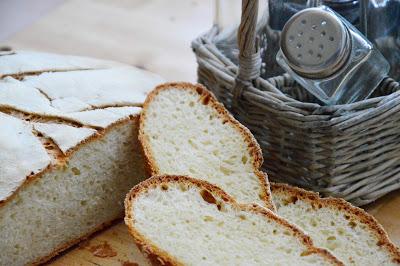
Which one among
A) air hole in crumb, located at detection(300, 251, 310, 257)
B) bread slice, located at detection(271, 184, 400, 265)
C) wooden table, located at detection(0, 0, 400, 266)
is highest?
wooden table, located at detection(0, 0, 400, 266)

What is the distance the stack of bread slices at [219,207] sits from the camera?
5.77 feet

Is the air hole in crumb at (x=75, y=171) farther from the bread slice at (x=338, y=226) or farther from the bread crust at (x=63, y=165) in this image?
the bread slice at (x=338, y=226)

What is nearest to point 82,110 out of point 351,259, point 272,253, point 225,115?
point 225,115

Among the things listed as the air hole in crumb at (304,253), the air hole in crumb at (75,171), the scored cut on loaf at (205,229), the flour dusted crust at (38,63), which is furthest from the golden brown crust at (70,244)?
the air hole in crumb at (304,253)

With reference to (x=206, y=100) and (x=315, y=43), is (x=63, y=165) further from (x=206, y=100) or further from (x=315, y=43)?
(x=315, y=43)

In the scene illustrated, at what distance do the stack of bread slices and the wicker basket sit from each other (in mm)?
81

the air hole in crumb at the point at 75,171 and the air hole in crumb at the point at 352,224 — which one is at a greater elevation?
the air hole in crumb at the point at 75,171

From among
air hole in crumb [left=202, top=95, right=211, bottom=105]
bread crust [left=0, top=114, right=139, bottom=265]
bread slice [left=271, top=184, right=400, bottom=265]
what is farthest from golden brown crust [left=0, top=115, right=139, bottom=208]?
bread slice [left=271, top=184, right=400, bottom=265]

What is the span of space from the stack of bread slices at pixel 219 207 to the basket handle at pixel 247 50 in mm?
111

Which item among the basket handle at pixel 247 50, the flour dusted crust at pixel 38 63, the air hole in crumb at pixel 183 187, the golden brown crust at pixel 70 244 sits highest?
the basket handle at pixel 247 50

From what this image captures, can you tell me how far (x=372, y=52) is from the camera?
6.47 ft

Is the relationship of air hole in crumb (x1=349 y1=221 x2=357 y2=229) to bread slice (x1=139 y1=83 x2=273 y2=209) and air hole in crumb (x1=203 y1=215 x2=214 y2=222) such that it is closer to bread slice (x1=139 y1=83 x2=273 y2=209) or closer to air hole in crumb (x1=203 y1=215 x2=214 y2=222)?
bread slice (x1=139 y1=83 x2=273 y2=209)

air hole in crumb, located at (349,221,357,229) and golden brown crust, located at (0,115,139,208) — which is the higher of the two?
golden brown crust, located at (0,115,139,208)

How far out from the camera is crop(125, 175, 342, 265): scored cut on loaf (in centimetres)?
174
